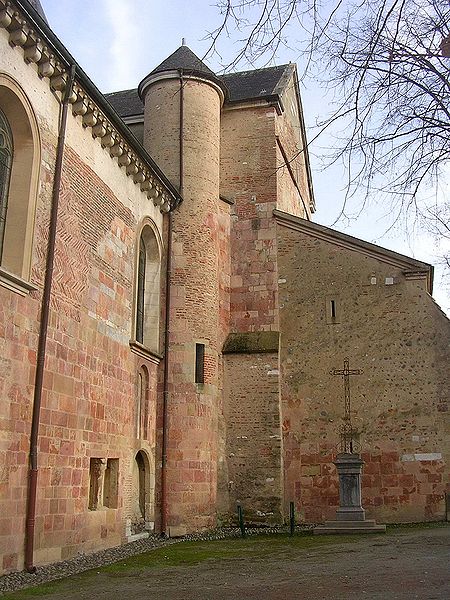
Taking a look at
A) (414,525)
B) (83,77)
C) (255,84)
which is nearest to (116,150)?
(83,77)

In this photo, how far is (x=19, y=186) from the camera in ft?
31.0

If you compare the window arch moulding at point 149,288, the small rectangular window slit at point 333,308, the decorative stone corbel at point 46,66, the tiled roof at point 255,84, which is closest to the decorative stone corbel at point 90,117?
the decorative stone corbel at point 46,66

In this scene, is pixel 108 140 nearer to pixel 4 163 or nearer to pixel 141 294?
pixel 4 163

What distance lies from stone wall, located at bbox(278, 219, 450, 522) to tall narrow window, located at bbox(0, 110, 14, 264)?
8.35 meters

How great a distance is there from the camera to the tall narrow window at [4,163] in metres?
9.28

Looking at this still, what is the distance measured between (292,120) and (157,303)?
9.87 m

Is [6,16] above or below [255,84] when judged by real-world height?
below

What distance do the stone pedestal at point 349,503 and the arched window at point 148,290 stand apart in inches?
189

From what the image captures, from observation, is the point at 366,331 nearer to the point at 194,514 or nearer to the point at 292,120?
the point at 194,514

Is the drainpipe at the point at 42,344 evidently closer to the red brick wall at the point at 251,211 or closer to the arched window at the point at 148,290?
the arched window at the point at 148,290

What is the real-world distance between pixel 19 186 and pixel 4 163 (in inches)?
15.1

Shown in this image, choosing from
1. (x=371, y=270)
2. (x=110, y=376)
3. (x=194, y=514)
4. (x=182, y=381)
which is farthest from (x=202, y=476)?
(x=371, y=270)

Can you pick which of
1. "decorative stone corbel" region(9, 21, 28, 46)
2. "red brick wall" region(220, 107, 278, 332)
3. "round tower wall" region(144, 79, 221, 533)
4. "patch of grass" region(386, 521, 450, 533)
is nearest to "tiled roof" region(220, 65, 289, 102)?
"red brick wall" region(220, 107, 278, 332)

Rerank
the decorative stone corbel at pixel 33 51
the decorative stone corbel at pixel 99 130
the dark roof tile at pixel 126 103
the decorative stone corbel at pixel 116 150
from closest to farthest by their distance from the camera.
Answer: the decorative stone corbel at pixel 33 51
the decorative stone corbel at pixel 99 130
the decorative stone corbel at pixel 116 150
the dark roof tile at pixel 126 103
